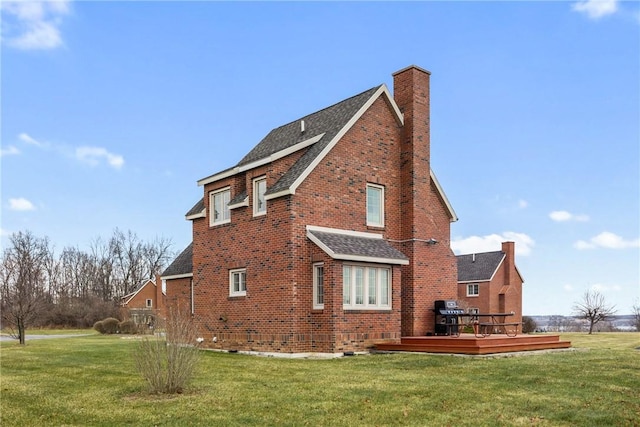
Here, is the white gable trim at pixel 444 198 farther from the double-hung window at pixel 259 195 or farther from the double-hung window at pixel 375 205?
the double-hung window at pixel 259 195

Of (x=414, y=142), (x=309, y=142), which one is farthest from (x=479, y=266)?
(x=309, y=142)

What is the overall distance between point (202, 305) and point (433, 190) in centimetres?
1020

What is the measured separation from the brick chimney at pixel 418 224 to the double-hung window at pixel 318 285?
3.86 m

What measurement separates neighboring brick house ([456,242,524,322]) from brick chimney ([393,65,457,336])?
1177 inches

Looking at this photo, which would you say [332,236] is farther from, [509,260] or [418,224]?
[509,260]

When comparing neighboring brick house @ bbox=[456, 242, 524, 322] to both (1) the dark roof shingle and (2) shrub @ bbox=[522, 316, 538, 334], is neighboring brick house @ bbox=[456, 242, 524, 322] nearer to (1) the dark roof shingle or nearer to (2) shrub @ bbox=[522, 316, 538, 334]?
(2) shrub @ bbox=[522, 316, 538, 334]

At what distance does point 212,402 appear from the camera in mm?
9227

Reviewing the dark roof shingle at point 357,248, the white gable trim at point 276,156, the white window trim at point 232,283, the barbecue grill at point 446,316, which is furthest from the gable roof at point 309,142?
the barbecue grill at point 446,316

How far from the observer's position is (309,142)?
749 inches

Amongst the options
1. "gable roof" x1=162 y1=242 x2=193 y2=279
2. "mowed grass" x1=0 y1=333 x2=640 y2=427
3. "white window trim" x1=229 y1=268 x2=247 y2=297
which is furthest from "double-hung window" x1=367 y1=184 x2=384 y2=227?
"gable roof" x1=162 y1=242 x2=193 y2=279

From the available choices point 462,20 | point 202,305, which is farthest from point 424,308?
point 462,20

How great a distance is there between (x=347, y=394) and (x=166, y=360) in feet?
11.1

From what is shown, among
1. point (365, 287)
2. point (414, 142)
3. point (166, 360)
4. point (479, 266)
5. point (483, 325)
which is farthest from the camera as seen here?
point (479, 266)

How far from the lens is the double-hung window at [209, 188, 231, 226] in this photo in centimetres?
2080
